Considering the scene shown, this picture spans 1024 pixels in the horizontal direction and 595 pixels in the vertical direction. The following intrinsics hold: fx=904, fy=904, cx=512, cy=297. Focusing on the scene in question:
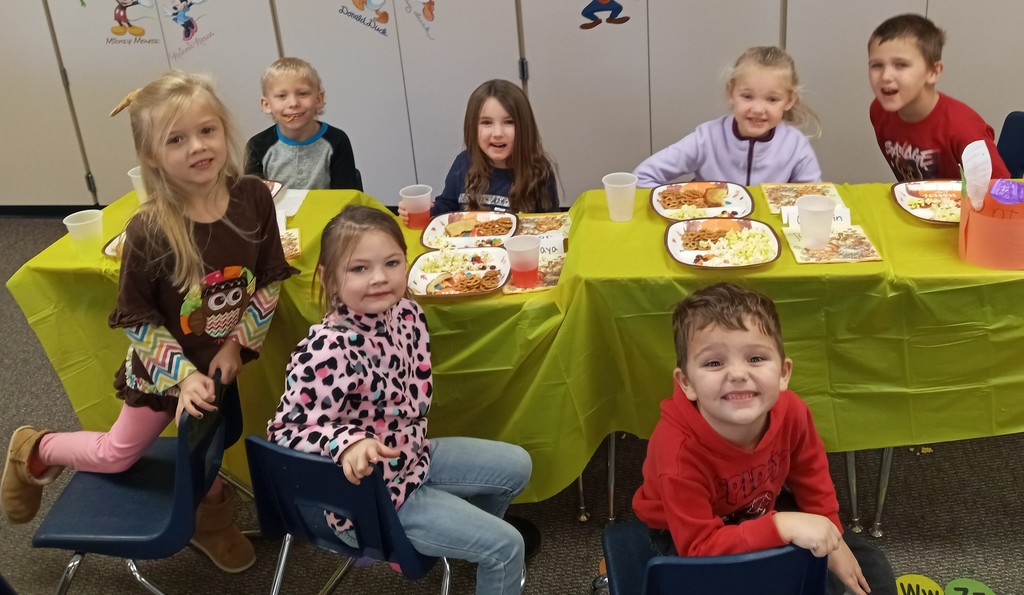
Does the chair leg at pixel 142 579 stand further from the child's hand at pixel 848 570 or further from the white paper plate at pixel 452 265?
the child's hand at pixel 848 570

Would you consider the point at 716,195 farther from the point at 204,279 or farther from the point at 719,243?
the point at 204,279

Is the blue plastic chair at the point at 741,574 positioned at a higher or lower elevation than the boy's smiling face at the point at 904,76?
lower

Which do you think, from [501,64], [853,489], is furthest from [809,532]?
[501,64]

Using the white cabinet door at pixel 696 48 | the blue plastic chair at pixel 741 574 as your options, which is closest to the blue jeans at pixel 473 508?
the blue plastic chair at pixel 741 574

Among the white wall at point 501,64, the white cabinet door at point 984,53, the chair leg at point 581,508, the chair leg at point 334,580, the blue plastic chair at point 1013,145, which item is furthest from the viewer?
the white wall at point 501,64

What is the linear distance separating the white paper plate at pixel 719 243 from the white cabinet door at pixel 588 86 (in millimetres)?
2083

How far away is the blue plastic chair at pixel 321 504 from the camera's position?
168 centimetres

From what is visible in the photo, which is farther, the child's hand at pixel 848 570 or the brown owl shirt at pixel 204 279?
the brown owl shirt at pixel 204 279

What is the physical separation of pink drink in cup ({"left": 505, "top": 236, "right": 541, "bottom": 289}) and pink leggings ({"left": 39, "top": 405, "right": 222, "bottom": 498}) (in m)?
0.90

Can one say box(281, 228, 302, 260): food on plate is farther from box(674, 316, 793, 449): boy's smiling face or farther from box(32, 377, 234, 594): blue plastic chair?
box(674, 316, 793, 449): boy's smiling face

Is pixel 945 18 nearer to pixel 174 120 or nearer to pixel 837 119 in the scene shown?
pixel 837 119

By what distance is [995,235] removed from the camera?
1976 mm

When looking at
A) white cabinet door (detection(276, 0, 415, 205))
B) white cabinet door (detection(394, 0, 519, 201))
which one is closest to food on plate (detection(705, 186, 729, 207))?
white cabinet door (detection(394, 0, 519, 201))

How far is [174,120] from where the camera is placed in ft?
6.31
